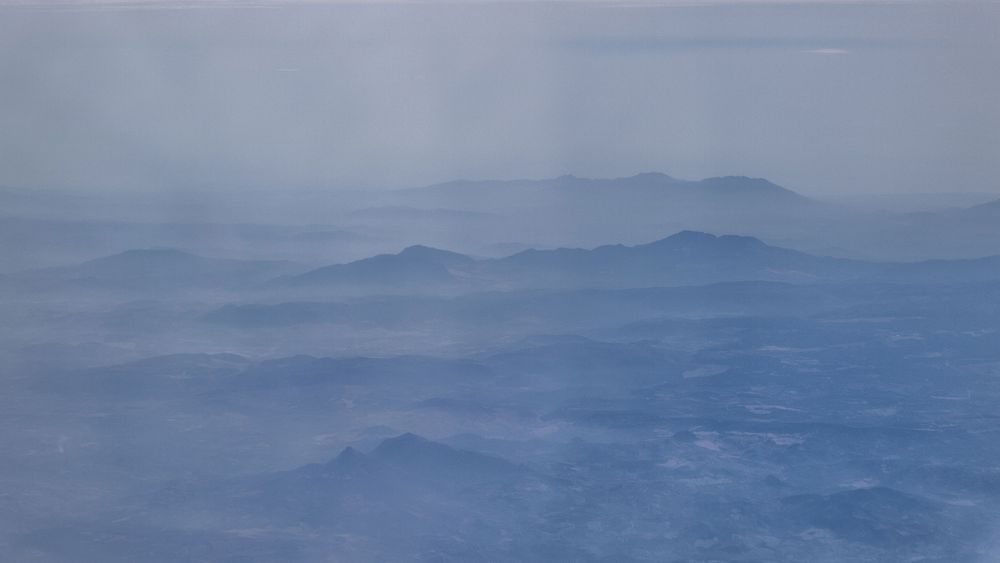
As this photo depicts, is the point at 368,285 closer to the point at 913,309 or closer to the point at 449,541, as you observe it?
the point at 449,541

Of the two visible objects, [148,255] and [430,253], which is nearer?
[430,253]

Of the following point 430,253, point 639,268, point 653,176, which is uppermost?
point 653,176

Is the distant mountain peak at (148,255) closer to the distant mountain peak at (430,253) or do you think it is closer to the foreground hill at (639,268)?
the foreground hill at (639,268)

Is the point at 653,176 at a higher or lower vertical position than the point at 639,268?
higher

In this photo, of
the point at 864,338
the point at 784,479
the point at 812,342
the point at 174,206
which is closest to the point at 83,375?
the point at 174,206

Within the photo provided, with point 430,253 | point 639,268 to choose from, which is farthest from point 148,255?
point 639,268


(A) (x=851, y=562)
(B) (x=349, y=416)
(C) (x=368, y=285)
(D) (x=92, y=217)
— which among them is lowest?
(A) (x=851, y=562)

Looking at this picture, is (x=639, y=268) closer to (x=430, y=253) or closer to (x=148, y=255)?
(x=430, y=253)

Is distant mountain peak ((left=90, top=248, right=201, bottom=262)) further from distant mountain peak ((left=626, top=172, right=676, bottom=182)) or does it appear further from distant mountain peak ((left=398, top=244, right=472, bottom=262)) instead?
distant mountain peak ((left=626, top=172, right=676, bottom=182))

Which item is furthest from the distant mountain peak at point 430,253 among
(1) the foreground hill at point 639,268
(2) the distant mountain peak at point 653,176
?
(2) the distant mountain peak at point 653,176

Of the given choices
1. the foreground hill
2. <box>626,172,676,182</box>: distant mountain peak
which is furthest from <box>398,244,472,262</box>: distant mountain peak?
<box>626,172,676,182</box>: distant mountain peak

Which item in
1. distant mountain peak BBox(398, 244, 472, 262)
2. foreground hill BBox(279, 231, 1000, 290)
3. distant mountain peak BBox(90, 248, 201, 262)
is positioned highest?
distant mountain peak BBox(90, 248, 201, 262)
